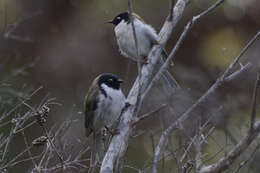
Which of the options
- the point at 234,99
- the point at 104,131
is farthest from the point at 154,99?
the point at 234,99

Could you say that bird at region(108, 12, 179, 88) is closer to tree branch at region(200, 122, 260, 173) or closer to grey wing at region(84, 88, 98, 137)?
grey wing at region(84, 88, 98, 137)

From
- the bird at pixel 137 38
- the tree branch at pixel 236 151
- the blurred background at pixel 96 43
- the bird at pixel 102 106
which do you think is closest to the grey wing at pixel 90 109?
the bird at pixel 102 106

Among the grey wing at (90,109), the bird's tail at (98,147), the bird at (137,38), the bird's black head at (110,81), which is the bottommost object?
the bird's tail at (98,147)

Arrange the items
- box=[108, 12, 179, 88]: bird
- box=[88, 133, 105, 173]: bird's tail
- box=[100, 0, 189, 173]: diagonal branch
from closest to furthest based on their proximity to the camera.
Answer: box=[100, 0, 189, 173]: diagonal branch
box=[88, 133, 105, 173]: bird's tail
box=[108, 12, 179, 88]: bird

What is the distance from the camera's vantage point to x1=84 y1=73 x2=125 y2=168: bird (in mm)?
5441

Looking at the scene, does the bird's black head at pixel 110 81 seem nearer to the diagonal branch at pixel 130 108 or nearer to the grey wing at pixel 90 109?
the grey wing at pixel 90 109

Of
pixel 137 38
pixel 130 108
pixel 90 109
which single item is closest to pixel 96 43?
pixel 137 38

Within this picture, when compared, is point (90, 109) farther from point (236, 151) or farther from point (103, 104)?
point (236, 151)

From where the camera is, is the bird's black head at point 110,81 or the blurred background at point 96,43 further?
the blurred background at point 96,43

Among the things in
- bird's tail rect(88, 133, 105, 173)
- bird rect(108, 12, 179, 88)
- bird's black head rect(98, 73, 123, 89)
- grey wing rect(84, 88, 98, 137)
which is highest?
bird rect(108, 12, 179, 88)

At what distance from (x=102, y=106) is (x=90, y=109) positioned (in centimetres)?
22

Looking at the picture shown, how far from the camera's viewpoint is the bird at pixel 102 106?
17.9 feet

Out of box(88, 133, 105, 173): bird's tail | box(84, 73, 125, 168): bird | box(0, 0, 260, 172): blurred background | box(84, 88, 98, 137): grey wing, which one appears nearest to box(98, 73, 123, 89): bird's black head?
box(84, 73, 125, 168): bird

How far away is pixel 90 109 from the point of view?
573 cm
